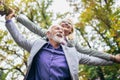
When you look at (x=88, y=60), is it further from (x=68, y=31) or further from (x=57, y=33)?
(x=57, y=33)

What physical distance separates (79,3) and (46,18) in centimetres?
378

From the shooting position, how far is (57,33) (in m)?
3.21

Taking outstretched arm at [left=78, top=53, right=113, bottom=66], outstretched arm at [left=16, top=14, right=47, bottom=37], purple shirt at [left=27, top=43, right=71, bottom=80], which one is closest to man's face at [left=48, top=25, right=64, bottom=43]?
purple shirt at [left=27, top=43, right=71, bottom=80]

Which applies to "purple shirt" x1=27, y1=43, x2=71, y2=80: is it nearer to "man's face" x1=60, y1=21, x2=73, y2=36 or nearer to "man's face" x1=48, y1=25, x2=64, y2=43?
"man's face" x1=48, y1=25, x2=64, y2=43

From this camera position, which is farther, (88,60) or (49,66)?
(88,60)

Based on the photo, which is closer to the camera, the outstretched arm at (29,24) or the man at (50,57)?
the man at (50,57)

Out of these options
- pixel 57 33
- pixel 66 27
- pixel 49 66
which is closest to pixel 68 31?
pixel 66 27

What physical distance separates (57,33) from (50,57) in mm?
313

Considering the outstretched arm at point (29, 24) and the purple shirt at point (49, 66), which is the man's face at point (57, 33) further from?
the outstretched arm at point (29, 24)

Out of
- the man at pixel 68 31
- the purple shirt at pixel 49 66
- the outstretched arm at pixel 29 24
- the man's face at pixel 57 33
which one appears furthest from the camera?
the outstretched arm at pixel 29 24

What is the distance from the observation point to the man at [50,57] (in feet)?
9.78

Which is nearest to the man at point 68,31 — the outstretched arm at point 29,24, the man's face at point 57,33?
the outstretched arm at point 29,24

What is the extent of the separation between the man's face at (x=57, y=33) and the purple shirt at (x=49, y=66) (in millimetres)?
149

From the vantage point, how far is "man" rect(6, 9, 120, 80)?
2.98 metres
